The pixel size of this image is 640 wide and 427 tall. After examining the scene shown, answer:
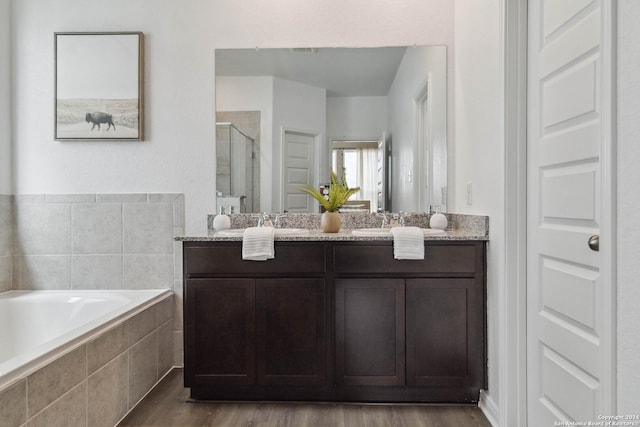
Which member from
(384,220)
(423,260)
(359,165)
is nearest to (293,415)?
(423,260)

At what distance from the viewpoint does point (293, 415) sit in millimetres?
2172

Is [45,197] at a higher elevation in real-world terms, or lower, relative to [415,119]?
lower

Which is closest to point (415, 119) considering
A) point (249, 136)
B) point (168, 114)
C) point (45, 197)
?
point (249, 136)

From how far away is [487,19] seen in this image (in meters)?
2.16

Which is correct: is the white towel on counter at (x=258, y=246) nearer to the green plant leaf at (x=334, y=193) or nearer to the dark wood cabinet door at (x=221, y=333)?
the dark wood cabinet door at (x=221, y=333)

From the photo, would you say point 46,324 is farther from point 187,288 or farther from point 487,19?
point 487,19

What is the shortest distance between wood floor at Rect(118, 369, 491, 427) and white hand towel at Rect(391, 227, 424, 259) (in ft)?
2.64

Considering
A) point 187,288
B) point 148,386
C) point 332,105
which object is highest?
point 332,105

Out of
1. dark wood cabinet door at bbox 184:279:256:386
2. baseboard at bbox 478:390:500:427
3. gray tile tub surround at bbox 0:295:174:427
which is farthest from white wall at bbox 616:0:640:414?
gray tile tub surround at bbox 0:295:174:427

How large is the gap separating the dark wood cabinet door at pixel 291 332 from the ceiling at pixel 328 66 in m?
1.38

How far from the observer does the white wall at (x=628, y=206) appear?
1103 millimetres

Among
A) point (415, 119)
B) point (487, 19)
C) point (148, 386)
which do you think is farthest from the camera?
point (415, 119)

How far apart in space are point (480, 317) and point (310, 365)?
Answer: 36.2 inches

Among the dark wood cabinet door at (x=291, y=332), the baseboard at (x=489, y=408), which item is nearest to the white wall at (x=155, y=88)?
the dark wood cabinet door at (x=291, y=332)
